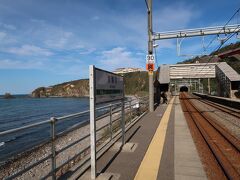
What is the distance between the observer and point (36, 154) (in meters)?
14.1

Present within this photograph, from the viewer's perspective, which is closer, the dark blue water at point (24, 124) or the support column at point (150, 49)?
the dark blue water at point (24, 124)

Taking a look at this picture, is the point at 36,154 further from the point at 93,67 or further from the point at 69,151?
the point at 93,67

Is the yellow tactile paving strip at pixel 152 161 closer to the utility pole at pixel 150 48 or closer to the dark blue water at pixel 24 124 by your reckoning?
the dark blue water at pixel 24 124

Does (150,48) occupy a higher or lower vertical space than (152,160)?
higher

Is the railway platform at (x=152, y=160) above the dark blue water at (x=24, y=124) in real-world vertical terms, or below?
above

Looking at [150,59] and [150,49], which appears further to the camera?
[150,49]

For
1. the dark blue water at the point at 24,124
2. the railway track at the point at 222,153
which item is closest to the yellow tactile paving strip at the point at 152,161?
the railway track at the point at 222,153

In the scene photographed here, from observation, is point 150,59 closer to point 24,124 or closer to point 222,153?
point 222,153

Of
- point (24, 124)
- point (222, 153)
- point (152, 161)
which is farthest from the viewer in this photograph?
point (24, 124)

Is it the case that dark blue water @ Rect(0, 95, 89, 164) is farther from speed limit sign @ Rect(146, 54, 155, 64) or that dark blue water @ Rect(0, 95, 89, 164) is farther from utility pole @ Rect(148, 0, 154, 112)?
speed limit sign @ Rect(146, 54, 155, 64)

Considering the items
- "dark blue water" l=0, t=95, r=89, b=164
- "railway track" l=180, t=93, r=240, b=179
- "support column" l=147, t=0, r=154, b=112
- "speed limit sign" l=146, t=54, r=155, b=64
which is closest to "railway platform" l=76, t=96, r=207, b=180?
"railway track" l=180, t=93, r=240, b=179

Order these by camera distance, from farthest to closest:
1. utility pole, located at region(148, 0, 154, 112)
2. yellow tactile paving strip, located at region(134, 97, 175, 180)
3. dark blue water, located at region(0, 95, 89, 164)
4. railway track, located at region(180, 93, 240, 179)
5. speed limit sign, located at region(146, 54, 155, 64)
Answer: utility pole, located at region(148, 0, 154, 112) → speed limit sign, located at region(146, 54, 155, 64) → railway track, located at region(180, 93, 240, 179) → yellow tactile paving strip, located at region(134, 97, 175, 180) → dark blue water, located at region(0, 95, 89, 164)

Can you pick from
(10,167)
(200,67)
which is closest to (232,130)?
(10,167)

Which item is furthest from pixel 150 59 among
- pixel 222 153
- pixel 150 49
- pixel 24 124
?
pixel 24 124
